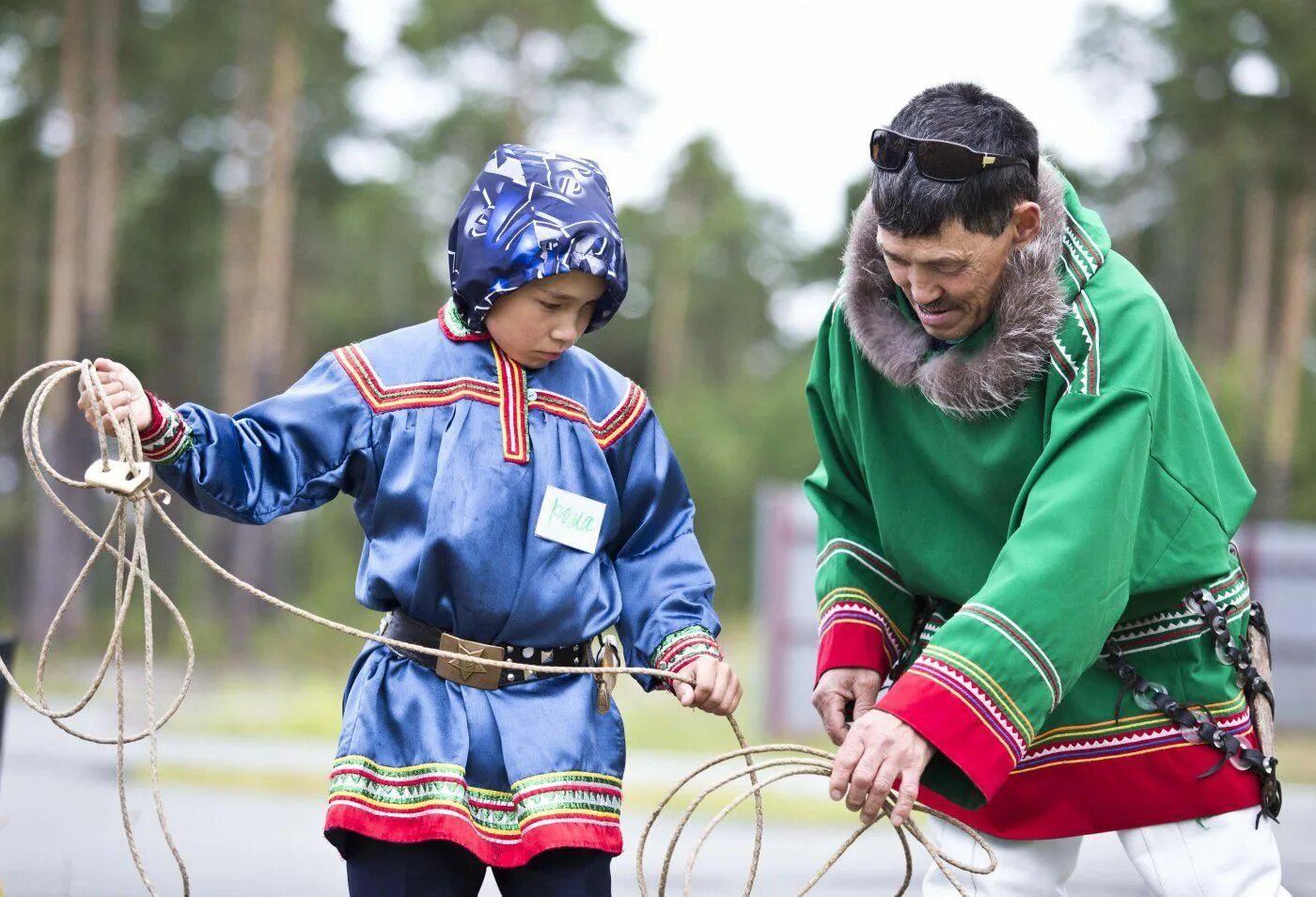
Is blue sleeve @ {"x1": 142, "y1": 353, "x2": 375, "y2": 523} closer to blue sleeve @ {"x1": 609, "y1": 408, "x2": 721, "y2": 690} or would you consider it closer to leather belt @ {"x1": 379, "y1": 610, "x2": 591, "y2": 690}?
leather belt @ {"x1": 379, "y1": 610, "x2": 591, "y2": 690}

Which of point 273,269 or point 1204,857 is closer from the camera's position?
point 1204,857

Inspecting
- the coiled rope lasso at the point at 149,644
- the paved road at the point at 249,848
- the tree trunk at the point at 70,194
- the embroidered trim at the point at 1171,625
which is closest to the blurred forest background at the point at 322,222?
the tree trunk at the point at 70,194

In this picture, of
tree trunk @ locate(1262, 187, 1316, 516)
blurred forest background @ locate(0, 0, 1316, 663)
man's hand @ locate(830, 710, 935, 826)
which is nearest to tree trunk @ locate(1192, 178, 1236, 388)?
blurred forest background @ locate(0, 0, 1316, 663)

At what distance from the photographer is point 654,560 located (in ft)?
8.25

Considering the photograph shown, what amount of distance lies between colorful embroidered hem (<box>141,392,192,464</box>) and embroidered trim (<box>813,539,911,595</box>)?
41.9 inches

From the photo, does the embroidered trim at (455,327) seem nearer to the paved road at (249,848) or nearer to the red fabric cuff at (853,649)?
the red fabric cuff at (853,649)

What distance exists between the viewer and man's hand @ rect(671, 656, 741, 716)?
234cm

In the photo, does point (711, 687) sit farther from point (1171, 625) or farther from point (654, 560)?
point (1171, 625)

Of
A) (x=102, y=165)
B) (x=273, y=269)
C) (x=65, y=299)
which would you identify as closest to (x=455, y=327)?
(x=273, y=269)

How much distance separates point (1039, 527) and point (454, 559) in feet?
2.75

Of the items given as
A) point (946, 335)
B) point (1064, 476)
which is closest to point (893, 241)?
point (946, 335)

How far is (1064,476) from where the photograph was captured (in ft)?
6.87

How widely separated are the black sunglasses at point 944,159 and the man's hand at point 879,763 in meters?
0.76

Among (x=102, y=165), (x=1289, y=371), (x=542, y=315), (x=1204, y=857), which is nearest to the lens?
(x=1204, y=857)
